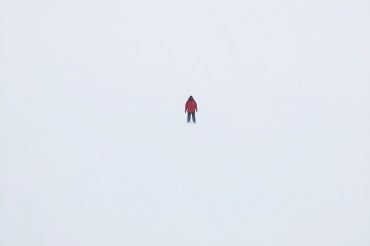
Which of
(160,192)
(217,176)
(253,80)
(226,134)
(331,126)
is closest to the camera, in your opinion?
(160,192)

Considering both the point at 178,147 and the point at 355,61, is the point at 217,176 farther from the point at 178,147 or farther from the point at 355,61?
the point at 355,61

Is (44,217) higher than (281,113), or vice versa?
(281,113)

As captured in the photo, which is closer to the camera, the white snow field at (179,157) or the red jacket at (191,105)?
the white snow field at (179,157)

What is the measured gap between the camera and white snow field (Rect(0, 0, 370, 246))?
1024cm

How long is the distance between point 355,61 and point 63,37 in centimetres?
3974

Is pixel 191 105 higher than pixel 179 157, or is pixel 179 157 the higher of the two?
pixel 191 105

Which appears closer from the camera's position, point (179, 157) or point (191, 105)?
point (179, 157)

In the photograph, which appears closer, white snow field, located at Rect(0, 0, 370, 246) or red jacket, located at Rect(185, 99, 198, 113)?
white snow field, located at Rect(0, 0, 370, 246)

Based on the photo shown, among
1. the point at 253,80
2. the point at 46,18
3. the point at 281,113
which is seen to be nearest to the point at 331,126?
the point at 281,113

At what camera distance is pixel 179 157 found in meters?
14.6

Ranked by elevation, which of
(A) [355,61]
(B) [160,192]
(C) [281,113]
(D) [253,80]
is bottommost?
(B) [160,192]

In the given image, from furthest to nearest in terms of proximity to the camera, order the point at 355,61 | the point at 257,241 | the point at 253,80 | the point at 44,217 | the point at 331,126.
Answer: the point at 355,61 → the point at 253,80 → the point at 331,126 → the point at 44,217 → the point at 257,241

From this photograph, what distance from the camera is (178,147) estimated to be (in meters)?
15.7

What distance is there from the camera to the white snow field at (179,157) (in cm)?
1024
